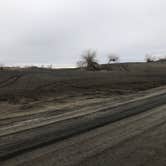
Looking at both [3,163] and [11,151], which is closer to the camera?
[3,163]

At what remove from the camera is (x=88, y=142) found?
614 cm

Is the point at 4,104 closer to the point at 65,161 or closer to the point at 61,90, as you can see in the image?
the point at 61,90

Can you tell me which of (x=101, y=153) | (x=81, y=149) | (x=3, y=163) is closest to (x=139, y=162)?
(x=101, y=153)

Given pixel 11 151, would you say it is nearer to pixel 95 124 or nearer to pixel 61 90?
pixel 95 124

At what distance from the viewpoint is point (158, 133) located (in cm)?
682

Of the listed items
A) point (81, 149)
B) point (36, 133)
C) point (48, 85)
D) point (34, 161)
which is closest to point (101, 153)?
point (81, 149)

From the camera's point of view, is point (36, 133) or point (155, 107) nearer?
point (36, 133)

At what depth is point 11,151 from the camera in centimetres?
556

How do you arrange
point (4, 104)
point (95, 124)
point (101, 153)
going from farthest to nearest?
point (4, 104)
point (95, 124)
point (101, 153)

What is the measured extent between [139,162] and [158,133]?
222cm

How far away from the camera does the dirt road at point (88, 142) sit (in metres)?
5.03

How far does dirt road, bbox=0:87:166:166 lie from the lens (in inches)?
198

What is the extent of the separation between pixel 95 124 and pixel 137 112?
8.49ft

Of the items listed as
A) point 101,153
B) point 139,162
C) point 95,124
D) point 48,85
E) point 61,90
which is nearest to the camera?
point 139,162
